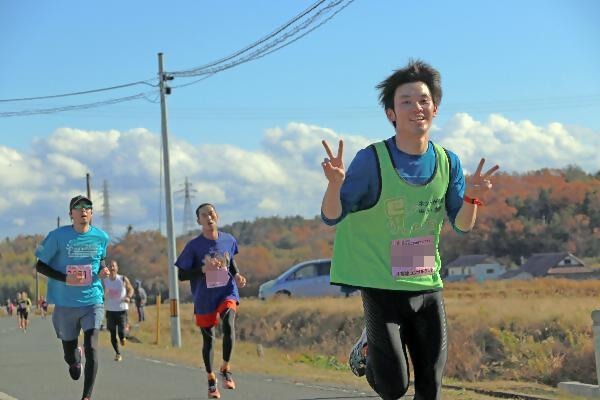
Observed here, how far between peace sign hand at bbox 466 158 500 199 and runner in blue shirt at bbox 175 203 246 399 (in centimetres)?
472

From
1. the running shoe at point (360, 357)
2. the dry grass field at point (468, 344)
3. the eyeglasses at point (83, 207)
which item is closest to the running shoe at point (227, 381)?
the dry grass field at point (468, 344)

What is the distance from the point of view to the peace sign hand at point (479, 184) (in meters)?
5.49

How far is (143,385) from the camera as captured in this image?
12.0 metres

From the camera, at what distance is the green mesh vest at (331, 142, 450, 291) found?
17.3 feet

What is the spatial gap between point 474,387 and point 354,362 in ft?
24.8

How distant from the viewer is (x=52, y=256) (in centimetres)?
905

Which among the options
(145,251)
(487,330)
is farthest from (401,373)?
(145,251)

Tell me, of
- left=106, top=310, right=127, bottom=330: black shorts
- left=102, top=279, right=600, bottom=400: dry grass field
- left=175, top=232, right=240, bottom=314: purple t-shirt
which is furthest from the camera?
left=106, top=310, right=127, bottom=330: black shorts

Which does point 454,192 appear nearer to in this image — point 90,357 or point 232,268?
point 90,357

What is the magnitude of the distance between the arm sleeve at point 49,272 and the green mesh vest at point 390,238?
4.27 meters

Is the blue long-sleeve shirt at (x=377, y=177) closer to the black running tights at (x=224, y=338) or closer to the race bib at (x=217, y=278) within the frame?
the race bib at (x=217, y=278)

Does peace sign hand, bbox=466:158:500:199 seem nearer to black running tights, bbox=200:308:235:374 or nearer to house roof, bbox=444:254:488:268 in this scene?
black running tights, bbox=200:308:235:374

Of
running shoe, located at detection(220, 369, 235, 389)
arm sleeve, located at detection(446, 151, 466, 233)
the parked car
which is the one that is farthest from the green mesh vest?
the parked car

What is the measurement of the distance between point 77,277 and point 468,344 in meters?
12.6
